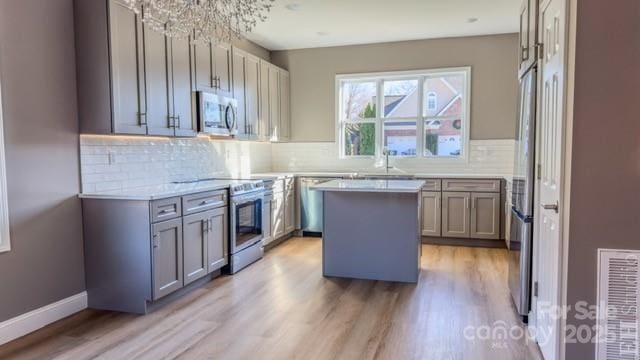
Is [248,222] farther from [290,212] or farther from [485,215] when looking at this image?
[485,215]

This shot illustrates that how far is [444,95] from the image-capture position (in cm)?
605

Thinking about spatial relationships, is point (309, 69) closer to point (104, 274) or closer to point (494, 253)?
point (494, 253)

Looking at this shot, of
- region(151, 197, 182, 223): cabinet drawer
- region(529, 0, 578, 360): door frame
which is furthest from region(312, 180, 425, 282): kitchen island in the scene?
region(529, 0, 578, 360): door frame

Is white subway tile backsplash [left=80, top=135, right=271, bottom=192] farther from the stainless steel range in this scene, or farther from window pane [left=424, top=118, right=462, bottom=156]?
window pane [left=424, top=118, right=462, bottom=156]

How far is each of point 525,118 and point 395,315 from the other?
5.61ft

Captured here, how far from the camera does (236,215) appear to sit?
4340mm

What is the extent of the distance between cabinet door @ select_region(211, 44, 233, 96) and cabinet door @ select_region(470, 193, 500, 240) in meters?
3.25

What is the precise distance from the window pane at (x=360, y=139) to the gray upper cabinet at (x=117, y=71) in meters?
3.29

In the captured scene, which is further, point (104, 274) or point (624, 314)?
point (104, 274)

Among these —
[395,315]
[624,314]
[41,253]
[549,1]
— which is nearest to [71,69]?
[41,253]

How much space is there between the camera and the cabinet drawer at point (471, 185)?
5281 mm

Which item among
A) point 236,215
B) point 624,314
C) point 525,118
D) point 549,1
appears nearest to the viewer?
point 624,314

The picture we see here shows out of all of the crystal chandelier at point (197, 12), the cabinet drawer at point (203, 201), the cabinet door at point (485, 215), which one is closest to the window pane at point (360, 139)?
the cabinet door at point (485, 215)

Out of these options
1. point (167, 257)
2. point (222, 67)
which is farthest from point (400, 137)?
A: point (167, 257)
